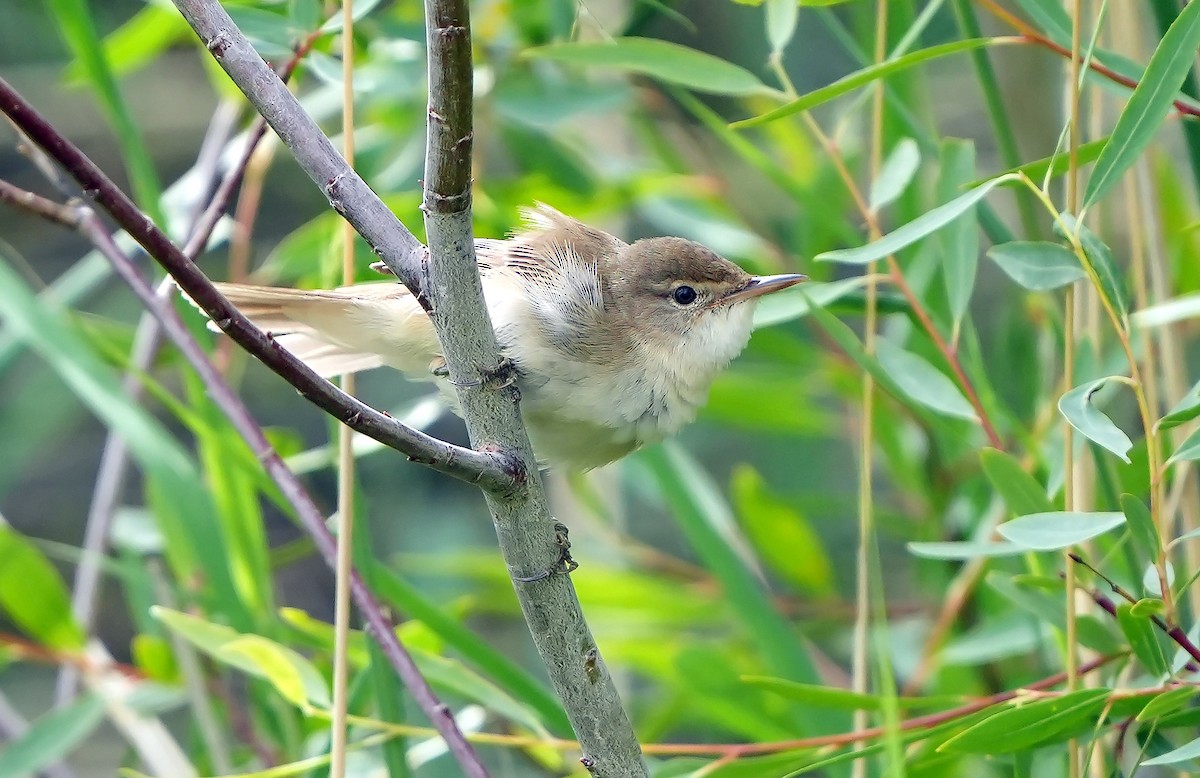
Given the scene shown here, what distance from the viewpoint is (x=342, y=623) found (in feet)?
3.71

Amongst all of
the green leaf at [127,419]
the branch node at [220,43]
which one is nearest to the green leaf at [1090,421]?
the branch node at [220,43]

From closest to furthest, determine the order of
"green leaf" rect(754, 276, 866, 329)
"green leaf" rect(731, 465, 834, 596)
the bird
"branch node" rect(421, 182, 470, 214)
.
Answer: "branch node" rect(421, 182, 470, 214), "green leaf" rect(754, 276, 866, 329), the bird, "green leaf" rect(731, 465, 834, 596)

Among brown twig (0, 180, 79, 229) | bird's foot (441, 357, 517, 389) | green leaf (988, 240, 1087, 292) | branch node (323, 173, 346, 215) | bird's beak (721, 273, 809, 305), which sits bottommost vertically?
green leaf (988, 240, 1087, 292)

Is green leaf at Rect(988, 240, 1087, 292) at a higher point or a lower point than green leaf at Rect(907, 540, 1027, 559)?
higher

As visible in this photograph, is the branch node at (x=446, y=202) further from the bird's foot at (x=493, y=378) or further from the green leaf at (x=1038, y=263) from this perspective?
the green leaf at (x=1038, y=263)

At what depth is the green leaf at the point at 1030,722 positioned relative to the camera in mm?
1011

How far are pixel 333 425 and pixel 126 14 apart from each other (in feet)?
7.42

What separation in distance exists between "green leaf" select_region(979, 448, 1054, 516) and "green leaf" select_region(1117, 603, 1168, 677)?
116mm

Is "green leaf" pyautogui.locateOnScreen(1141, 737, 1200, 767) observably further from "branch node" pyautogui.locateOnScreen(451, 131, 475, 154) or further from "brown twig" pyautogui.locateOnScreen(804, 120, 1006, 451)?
"branch node" pyautogui.locateOnScreen(451, 131, 475, 154)

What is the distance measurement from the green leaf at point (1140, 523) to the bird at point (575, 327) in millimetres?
642

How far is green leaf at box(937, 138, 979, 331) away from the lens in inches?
49.0

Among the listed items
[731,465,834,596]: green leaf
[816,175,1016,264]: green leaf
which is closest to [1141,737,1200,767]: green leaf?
[816,175,1016,264]: green leaf

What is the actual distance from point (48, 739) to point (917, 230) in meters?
1.27

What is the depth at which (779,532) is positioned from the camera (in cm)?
219
